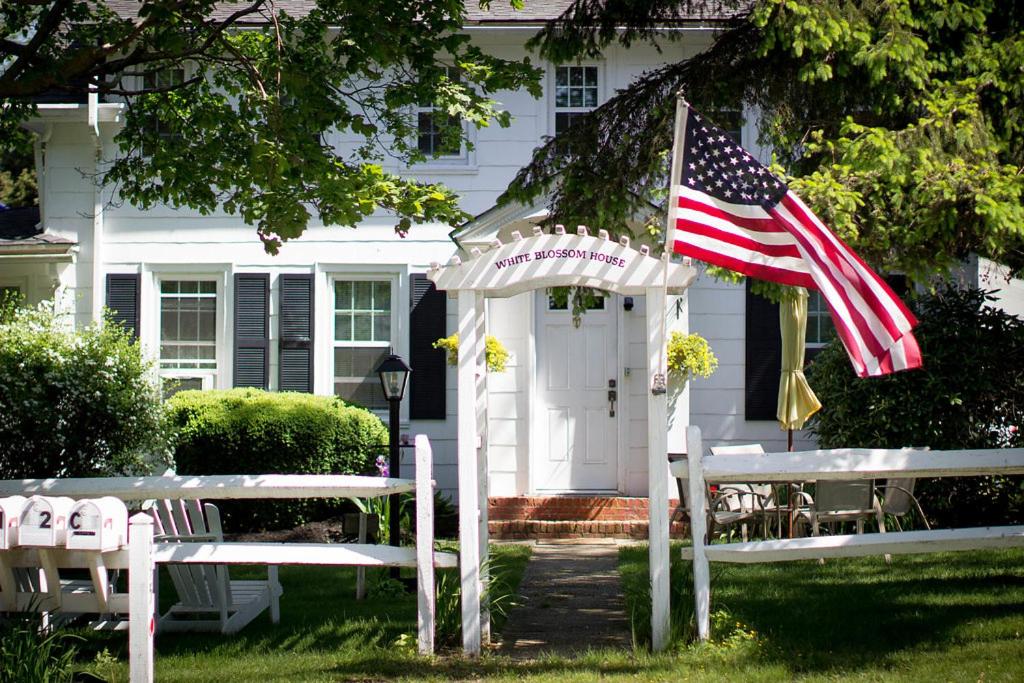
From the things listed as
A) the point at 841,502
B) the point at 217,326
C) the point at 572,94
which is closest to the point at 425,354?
the point at 217,326

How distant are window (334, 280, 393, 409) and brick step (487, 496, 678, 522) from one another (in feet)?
6.81

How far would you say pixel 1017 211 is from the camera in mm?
7668

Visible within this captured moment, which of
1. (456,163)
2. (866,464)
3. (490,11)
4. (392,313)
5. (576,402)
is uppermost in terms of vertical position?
(490,11)

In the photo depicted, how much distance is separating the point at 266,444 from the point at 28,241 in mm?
3715

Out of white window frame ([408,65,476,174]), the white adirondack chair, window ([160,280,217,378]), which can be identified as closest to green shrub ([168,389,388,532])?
window ([160,280,217,378])

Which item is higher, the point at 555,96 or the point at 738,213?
the point at 555,96

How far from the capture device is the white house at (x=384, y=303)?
13.3 m

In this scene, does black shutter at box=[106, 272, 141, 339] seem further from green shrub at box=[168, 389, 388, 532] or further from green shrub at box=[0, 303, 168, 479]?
green shrub at box=[0, 303, 168, 479]

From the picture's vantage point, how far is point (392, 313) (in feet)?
45.2

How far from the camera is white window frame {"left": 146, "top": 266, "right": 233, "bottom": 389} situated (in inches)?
542

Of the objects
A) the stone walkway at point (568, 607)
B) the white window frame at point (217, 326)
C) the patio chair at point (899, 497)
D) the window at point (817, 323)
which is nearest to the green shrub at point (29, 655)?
the stone walkway at point (568, 607)

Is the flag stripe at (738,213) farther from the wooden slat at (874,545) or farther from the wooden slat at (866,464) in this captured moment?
the wooden slat at (874,545)

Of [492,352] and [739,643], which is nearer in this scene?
[739,643]

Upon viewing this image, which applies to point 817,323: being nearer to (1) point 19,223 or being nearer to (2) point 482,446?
(2) point 482,446
